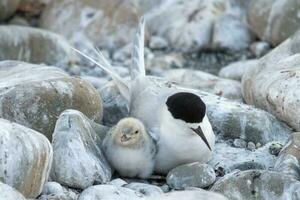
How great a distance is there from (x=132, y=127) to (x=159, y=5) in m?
4.28

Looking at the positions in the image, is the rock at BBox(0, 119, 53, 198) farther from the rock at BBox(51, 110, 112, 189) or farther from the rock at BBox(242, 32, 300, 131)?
the rock at BBox(242, 32, 300, 131)

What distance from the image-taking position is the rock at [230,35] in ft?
28.6

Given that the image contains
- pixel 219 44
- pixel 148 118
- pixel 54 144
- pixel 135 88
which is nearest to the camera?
pixel 54 144

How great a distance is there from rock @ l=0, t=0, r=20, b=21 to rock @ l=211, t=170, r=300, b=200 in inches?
177

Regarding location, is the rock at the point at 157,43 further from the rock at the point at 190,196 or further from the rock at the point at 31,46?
the rock at the point at 190,196

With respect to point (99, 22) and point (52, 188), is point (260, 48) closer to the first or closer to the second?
point (99, 22)

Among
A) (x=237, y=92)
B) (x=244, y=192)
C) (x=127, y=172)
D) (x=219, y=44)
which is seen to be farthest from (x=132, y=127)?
(x=219, y=44)

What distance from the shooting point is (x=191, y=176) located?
4984 millimetres

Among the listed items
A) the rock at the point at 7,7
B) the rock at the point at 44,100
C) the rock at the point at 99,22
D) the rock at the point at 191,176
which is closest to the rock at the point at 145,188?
the rock at the point at 191,176

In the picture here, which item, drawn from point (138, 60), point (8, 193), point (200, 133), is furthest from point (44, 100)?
point (8, 193)

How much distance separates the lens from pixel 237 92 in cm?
700

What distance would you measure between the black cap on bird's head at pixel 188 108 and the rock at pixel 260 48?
11.1 ft

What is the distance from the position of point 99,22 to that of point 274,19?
5.17 feet

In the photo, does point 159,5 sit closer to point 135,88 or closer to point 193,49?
point 193,49
